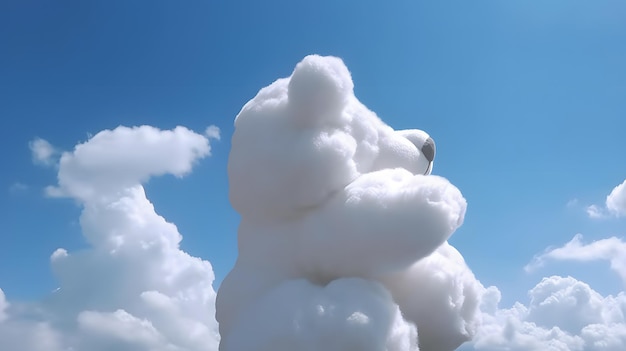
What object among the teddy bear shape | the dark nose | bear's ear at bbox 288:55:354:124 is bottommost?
the teddy bear shape

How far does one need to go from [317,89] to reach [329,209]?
2.41 feet

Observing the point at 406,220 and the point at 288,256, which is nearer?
the point at 406,220

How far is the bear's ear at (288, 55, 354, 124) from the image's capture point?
3.67 metres

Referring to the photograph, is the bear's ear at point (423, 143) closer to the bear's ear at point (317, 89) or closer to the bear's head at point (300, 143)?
the bear's head at point (300, 143)

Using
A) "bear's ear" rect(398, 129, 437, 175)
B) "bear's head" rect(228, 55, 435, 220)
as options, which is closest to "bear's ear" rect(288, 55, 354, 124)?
"bear's head" rect(228, 55, 435, 220)

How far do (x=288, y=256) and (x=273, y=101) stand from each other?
1004 mm

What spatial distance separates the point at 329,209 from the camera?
3697 millimetres

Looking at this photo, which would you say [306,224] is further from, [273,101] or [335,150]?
[273,101]

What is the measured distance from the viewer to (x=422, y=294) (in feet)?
12.3

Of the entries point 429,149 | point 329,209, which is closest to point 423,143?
point 429,149

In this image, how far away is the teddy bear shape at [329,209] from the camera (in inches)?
139

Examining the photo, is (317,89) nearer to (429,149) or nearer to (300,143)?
(300,143)

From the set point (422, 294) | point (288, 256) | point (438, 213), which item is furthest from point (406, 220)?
point (288, 256)

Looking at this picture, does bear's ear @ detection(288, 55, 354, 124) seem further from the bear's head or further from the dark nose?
the dark nose
